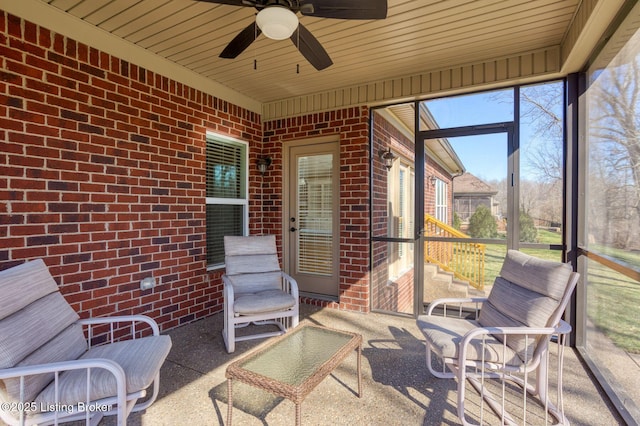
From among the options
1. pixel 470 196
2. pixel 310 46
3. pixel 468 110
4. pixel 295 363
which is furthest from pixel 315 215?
pixel 295 363

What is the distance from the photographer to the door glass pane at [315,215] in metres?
4.32

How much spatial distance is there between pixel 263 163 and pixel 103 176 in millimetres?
2050

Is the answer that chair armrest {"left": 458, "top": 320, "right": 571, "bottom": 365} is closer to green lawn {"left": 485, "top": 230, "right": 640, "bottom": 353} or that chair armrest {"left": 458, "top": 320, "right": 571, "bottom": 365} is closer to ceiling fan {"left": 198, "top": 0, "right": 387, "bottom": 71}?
green lawn {"left": 485, "top": 230, "right": 640, "bottom": 353}

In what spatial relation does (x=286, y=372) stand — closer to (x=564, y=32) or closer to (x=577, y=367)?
(x=577, y=367)

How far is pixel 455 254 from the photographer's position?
3539mm

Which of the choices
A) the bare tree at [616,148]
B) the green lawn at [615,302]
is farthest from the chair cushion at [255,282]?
the bare tree at [616,148]

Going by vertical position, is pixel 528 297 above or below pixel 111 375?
above

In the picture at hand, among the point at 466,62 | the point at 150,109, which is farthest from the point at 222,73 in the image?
the point at 466,62

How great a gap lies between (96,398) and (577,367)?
341 cm

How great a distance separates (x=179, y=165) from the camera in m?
3.43

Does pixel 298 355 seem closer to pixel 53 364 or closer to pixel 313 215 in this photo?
pixel 53 364

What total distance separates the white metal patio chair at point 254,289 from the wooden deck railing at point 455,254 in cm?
166

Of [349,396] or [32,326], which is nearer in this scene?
[32,326]

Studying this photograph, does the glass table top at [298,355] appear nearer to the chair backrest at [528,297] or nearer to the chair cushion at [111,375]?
the chair cushion at [111,375]
